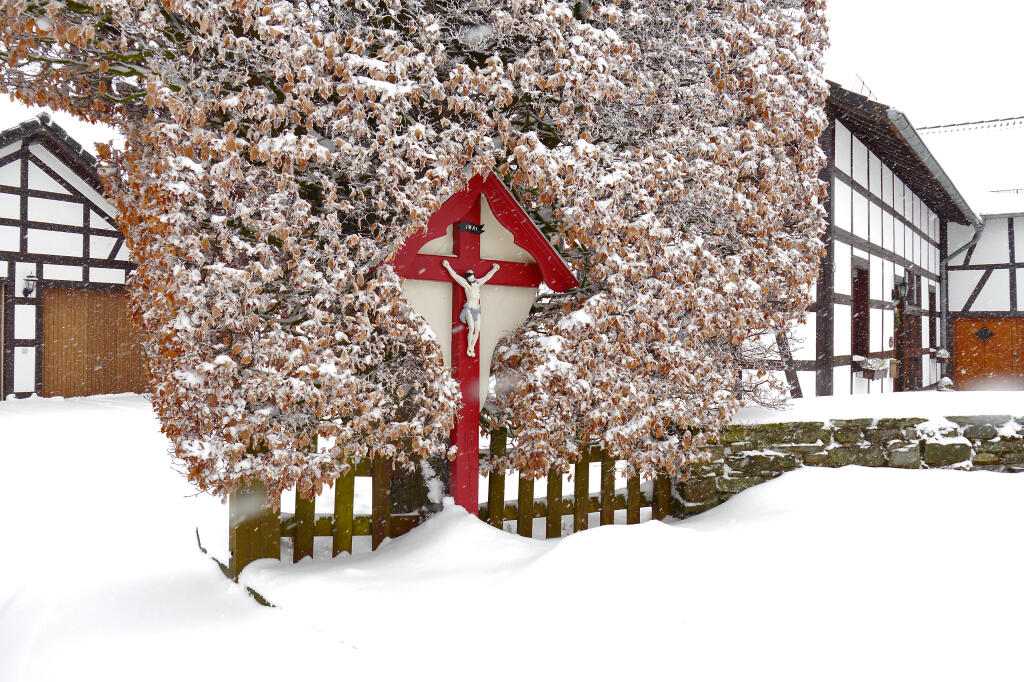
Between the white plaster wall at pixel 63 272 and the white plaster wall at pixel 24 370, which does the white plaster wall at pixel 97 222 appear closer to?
the white plaster wall at pixel 63 272

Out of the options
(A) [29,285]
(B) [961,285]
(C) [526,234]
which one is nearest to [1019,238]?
(B) [961,285]

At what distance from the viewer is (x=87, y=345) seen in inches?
546

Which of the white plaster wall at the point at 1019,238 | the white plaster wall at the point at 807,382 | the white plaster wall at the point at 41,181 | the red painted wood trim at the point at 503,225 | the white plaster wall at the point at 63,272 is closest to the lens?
the red painted wood trim at the point at 503,225

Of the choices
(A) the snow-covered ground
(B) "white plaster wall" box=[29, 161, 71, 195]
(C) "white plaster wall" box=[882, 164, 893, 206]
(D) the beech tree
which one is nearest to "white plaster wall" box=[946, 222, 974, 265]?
(C) "white plaster wall" box=[882, 164, 893, 206]

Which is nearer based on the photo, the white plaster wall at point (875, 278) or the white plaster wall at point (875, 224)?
the white plaster wall at point (875, 224)

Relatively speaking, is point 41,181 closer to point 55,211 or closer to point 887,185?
point 55,211

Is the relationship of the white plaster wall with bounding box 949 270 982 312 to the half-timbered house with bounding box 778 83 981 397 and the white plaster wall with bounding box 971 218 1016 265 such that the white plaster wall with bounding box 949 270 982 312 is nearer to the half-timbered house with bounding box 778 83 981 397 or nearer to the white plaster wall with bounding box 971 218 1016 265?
the white plaster wall with bounding box 971 218 1016 265

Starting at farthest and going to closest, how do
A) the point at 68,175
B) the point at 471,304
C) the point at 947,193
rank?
the point at 68,175, the point at 947,193, the point at 471,304

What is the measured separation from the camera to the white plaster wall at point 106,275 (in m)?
14.0

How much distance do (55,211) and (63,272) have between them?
47.0 inches

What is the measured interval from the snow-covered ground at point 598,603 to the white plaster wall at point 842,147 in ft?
18.2

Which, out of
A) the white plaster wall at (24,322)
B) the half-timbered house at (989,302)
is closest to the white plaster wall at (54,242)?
the white plaster wall at (24,322)

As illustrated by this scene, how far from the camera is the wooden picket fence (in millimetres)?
3850

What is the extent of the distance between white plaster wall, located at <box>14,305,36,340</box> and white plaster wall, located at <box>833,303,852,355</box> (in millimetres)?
13793
